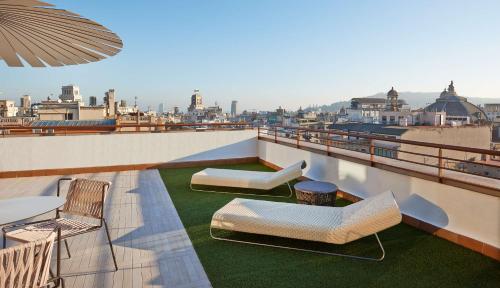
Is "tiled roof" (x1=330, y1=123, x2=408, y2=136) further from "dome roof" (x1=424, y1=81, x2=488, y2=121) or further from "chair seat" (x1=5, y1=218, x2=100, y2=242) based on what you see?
"dome roof" (x1=424, y1=81, x2=488, y2=121)

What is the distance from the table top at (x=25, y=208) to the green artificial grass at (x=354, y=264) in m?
1.49

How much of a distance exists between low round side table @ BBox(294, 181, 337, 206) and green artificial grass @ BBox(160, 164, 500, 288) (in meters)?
0.84

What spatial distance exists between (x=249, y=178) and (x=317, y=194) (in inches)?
66.6

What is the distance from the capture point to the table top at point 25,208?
2617 millimetres

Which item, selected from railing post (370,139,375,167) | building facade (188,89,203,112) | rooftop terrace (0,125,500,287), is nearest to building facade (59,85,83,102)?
building facade (188,89,203,112)

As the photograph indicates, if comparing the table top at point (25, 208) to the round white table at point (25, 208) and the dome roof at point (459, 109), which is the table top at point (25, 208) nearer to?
the round white table at point (25, 208)

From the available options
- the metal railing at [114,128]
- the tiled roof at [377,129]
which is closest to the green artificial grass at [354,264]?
the metal railing at [114,128]

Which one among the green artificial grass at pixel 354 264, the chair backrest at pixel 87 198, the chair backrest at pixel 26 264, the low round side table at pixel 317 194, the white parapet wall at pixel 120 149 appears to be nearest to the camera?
the chair backrest at pixel 26 264

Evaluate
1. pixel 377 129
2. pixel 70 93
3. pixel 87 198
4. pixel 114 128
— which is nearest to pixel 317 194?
pixel 87 198

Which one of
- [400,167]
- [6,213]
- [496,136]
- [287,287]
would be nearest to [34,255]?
[6,213]

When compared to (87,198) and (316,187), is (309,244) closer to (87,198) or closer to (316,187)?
(316,187)

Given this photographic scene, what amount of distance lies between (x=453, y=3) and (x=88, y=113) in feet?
108

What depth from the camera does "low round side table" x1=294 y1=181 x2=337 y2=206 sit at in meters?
4.52

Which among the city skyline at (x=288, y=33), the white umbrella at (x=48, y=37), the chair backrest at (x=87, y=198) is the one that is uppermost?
the city skyline at (x=288, y=33)
